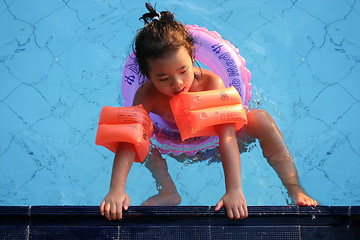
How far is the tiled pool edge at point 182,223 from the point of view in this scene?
1.88m

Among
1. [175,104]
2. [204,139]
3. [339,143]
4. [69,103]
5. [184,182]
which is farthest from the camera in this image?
[69,103]

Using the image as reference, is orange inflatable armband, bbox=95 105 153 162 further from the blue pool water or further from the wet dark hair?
the blue pool water

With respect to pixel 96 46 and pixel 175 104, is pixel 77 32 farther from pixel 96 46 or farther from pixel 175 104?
pixel 175 104

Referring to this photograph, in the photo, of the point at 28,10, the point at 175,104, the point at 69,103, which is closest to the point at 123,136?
the point at 175,104

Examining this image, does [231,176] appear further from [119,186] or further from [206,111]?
[119,186]

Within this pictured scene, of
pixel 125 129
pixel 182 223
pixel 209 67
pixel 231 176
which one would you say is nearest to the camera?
pixel 182 223

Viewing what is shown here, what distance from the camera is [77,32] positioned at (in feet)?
14.6

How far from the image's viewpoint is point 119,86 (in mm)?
3727

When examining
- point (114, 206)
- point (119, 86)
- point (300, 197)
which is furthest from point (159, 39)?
point (119, 86)

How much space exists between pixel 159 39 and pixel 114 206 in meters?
0.99

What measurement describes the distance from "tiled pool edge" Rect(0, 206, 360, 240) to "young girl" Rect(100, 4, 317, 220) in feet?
0.21

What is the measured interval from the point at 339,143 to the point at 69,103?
2.66 metres

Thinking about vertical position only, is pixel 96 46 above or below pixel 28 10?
below

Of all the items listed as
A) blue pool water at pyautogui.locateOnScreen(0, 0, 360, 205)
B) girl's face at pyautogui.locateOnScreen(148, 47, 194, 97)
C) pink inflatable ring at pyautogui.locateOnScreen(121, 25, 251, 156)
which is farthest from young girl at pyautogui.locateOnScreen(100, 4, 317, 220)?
blue pool water at pyautogui.locateOnScreen(0, 0, 360, 205)
